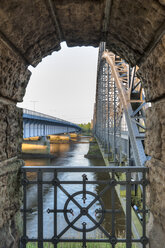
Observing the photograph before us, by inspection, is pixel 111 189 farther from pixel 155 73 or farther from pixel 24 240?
pixel 155 73

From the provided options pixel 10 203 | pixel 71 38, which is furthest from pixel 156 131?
pixel 10 203

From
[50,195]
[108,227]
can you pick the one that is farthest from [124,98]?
[50,195]

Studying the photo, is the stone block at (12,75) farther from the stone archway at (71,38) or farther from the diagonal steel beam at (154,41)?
the diagonal steel beam at (154,41)

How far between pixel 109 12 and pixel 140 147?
572cm

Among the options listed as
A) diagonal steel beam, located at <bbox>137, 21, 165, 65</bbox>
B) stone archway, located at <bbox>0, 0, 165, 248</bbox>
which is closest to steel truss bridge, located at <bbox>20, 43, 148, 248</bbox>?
stone archway, located at <bbox>0, 0, 165, 248</bbox>

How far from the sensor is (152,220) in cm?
254

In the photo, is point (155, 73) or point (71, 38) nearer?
point (155, 73)

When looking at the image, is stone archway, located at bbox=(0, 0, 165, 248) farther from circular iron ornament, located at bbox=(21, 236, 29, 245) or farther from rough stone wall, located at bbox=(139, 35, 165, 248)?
circular iron ornament, located at bbox=(21, 236, 29, 245)

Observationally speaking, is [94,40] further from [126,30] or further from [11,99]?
[11,99]

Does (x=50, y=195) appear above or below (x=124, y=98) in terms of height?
below

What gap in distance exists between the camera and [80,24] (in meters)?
2.60

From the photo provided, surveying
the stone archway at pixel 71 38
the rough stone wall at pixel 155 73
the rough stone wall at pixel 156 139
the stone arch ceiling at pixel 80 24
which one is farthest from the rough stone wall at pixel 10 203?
the rough stone wall at pixel 155 73

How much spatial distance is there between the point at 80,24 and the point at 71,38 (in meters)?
0.38

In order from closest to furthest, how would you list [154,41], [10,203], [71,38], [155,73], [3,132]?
[154,41] → [155,73] → [3,132] → [10,203] → [71,38]
